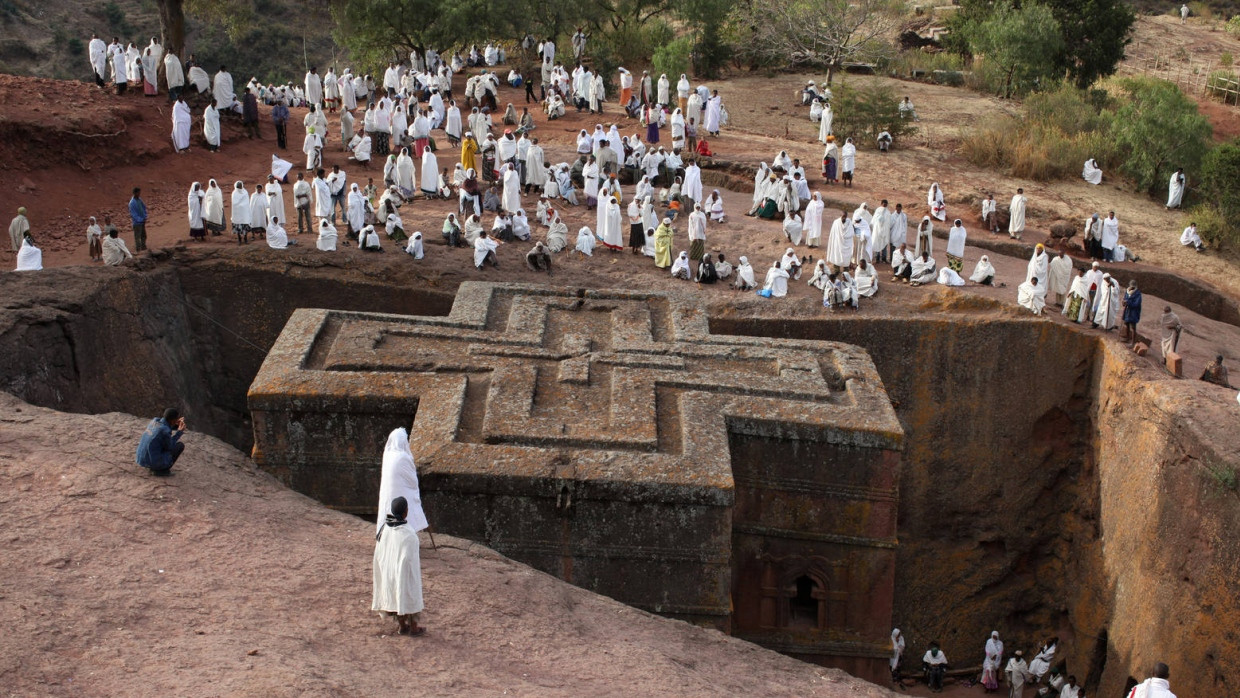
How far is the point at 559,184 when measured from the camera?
2133 cm

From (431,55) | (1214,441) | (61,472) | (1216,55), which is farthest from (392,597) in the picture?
(1216,55)

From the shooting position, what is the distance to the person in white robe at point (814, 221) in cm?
1962

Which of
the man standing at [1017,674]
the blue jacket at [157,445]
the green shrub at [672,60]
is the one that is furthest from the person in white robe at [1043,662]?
the green shrub at [672,60]

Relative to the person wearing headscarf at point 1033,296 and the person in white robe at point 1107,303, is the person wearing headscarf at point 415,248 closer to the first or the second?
the person wearing headscarf at point 1033,296

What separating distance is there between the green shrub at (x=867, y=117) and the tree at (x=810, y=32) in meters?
4.37

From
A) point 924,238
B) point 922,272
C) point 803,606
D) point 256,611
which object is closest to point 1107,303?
point 922,272

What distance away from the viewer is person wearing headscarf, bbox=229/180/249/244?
17.9m

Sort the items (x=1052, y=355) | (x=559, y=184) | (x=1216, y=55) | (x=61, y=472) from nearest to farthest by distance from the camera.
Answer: (x=61, y=472), (x=1052, y=355), (x=559, y=184), (x=1216, y=55)

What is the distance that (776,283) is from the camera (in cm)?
1738

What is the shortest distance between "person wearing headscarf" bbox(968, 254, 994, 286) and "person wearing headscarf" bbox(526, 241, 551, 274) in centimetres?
675

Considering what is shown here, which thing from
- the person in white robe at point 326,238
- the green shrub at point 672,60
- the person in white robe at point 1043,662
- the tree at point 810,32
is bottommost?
the person in white robe at point 1043,662

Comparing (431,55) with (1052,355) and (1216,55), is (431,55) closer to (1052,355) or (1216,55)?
(1052,355)

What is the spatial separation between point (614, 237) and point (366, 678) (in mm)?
12552

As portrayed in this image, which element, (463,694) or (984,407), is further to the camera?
(984,407)
